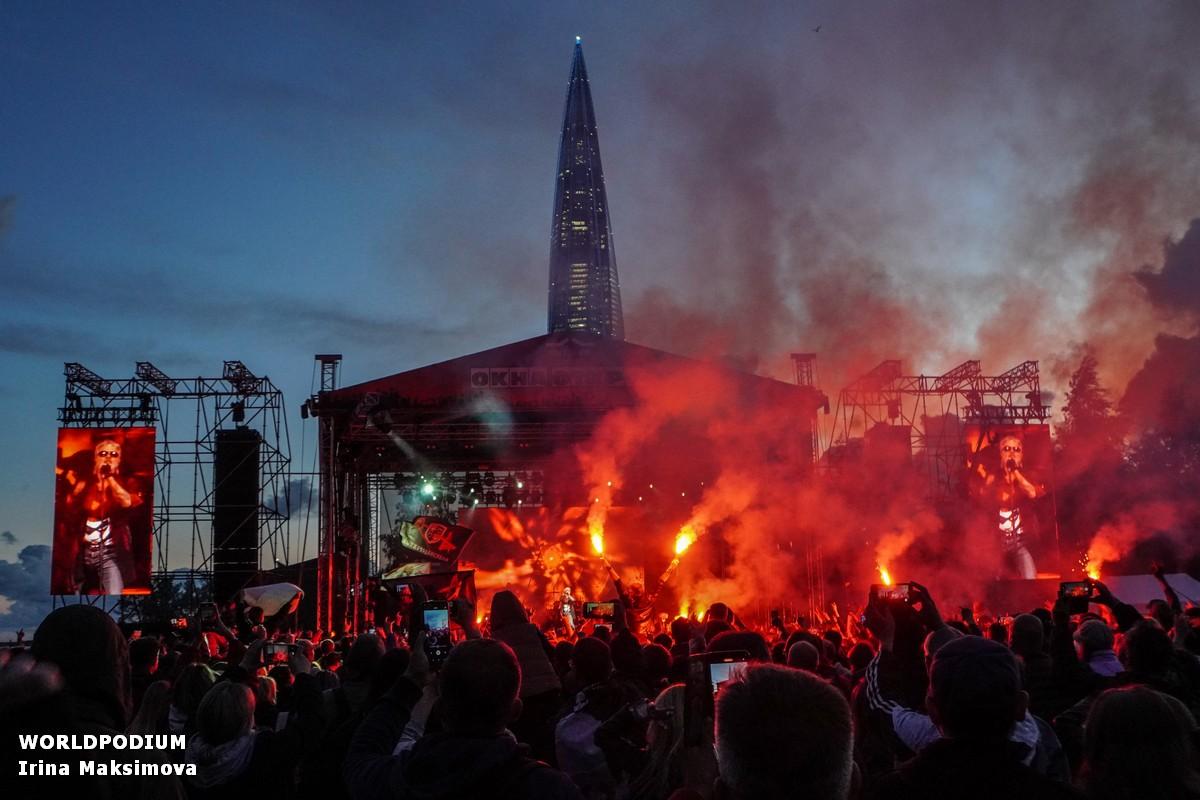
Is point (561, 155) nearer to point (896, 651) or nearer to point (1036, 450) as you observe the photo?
point (1036, 450)

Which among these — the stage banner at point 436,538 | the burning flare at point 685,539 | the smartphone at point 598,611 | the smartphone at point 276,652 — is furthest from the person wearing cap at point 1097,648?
the burning flare at point 685,539

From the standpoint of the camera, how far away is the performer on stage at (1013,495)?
89.2 ft

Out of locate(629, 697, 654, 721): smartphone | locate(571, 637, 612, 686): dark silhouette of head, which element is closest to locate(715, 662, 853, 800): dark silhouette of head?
locate(629, 697, 654, 721): smartphone

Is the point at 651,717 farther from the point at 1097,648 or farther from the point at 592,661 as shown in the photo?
the point at 1097,648

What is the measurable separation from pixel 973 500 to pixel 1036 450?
2336 mm

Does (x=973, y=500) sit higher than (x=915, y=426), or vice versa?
(x=915, y=426)

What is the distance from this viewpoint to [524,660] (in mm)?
4520

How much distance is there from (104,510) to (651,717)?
78.8 ft

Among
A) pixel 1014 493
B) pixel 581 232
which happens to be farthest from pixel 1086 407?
pixel 581 232

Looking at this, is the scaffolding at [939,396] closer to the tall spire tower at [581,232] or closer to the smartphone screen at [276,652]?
the smartphone screen at [276,652]

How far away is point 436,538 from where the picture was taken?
70.2ft

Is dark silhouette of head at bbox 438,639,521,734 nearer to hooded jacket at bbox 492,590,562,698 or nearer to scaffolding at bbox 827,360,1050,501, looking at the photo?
hooded jacket at bbox 492,590,562,698

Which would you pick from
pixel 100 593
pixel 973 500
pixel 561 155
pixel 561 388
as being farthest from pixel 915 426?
pixel 561 155

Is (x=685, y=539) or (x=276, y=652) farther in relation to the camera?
(x=685, y=539)
